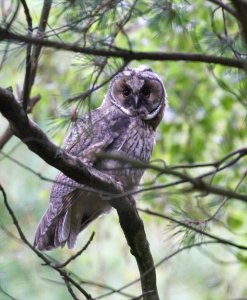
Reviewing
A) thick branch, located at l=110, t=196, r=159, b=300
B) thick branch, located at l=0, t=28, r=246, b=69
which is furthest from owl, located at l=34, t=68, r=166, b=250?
thick branch, located at l=0, t=28, r=246, b=69

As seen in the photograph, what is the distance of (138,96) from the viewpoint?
4109 mm

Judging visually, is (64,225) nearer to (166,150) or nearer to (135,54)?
(135,54)

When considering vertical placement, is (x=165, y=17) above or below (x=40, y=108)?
below

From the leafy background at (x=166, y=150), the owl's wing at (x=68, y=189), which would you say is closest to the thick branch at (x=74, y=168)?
the owl's wing at (x=68, y=189)

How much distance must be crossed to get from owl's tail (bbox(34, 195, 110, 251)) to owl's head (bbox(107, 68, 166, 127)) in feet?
1.82

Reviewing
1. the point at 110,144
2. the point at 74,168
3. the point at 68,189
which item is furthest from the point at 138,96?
the point at 74,168

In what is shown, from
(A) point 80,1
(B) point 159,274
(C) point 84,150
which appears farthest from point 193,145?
(A) point 80,1

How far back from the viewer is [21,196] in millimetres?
5922

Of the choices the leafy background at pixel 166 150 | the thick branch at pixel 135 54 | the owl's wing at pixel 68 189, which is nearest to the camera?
the thick branch at pixel 135 54

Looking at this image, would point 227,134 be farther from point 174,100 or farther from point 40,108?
point 40,108

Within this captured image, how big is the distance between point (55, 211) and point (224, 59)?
1989 mm

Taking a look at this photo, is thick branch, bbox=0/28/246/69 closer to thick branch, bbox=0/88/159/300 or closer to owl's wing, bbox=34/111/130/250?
thick branch, bbox=0/88/159/300

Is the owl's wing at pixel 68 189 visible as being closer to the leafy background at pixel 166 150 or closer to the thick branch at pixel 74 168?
the thick branch at pixel 74 168

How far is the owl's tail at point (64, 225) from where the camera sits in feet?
12.2
